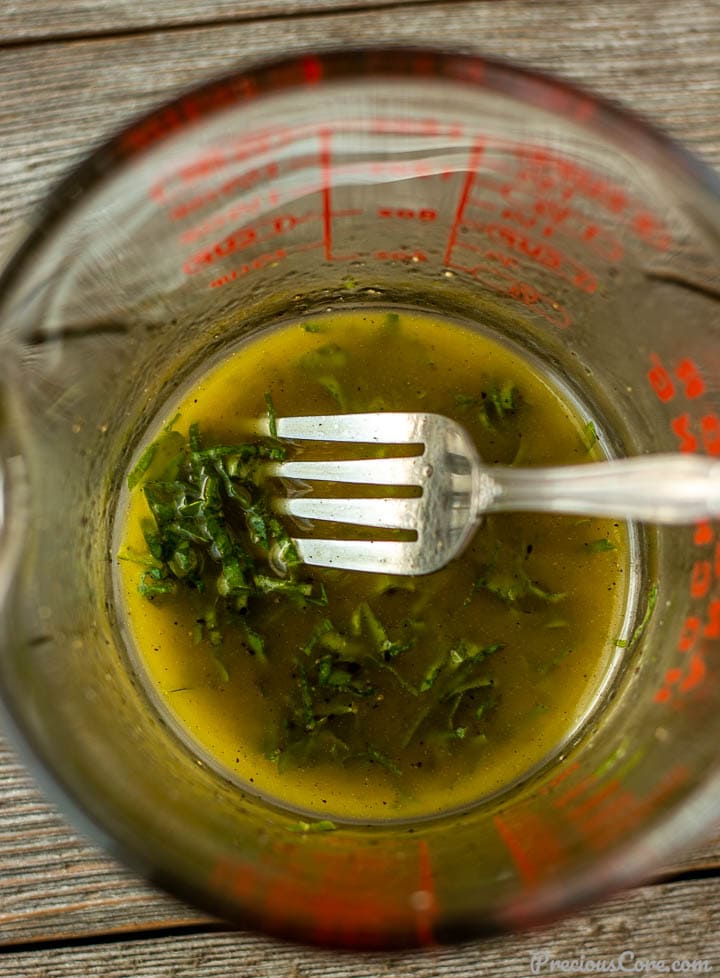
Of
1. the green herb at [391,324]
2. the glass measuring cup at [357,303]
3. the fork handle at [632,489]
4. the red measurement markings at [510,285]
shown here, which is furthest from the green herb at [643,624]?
the green herb at [391,324]

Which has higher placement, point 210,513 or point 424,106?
point 424,106

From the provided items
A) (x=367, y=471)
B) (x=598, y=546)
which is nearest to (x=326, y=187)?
(x=367, y=471)

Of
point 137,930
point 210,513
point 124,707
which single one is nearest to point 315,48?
point 210,513

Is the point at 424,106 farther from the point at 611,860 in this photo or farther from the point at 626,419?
the point at 611,860

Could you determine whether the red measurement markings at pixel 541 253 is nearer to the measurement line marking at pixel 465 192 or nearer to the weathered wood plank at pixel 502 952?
the measurement line marking at pixel 465 192

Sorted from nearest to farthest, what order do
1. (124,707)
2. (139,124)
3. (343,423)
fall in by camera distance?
1. (139,124)
2. (124,707)
3. (343,423)

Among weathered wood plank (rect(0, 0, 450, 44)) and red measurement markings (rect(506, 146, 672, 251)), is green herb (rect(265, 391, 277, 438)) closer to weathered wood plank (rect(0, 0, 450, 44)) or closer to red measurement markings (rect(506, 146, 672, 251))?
red measurement markings (rect(506, 146, 672, 251))
